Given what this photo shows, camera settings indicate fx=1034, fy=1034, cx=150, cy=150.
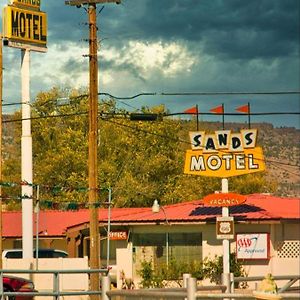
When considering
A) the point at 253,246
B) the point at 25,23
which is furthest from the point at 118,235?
the point at 25,23

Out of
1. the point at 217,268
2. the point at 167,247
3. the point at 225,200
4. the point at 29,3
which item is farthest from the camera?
the point at 29,3

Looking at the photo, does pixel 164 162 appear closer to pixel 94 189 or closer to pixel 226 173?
pixel 226 173

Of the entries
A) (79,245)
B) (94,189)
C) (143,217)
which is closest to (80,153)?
(79,245)

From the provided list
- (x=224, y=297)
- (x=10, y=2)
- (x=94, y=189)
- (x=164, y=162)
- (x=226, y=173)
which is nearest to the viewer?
(x=224, y=297)

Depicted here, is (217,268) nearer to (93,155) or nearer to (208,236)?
(208,236)

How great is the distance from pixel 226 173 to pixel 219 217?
419cm

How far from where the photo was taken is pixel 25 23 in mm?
57094

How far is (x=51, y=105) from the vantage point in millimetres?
95938

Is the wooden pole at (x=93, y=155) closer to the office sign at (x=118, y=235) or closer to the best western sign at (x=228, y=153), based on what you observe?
the best western sign at (x=228, y=153)

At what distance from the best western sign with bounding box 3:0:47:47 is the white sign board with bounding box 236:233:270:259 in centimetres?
1642

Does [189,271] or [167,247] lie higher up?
[167,247]

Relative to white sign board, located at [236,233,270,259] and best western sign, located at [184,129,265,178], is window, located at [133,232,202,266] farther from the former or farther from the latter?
best western sign, located at [184,129,265,178]

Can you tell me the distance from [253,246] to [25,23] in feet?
59.3

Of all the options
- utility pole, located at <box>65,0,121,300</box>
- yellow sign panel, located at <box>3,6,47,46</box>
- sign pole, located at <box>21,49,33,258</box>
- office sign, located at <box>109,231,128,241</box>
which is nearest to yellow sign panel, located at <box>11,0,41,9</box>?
yellow sign panel, located at <box>3,6,47,46</box>
